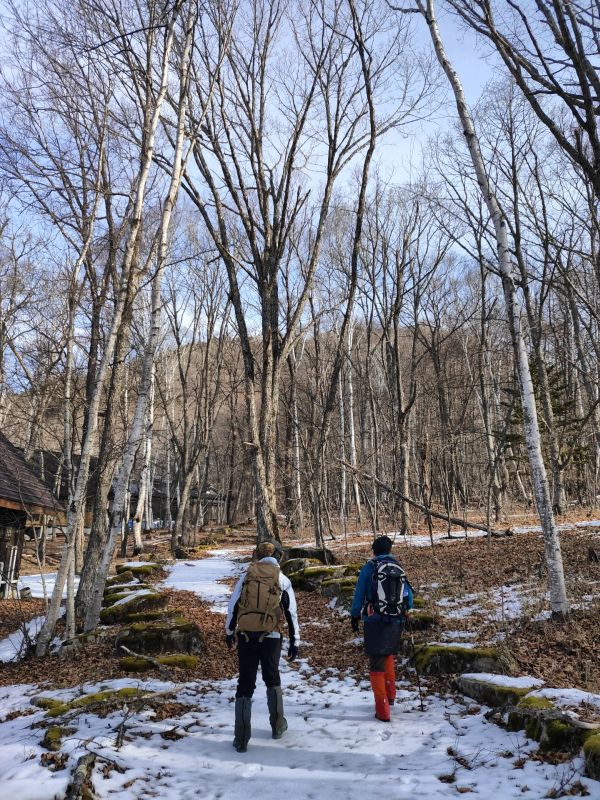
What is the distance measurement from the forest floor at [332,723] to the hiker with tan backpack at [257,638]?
0.76ft

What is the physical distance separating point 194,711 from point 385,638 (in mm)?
2009

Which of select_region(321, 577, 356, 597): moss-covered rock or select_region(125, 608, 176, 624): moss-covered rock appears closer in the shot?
select_region(125, 608, 176, 624): moss-covered rock

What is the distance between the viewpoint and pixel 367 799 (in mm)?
3416

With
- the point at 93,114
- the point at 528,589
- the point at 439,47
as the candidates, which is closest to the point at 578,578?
the point at 528,589

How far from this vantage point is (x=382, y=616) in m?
5.00

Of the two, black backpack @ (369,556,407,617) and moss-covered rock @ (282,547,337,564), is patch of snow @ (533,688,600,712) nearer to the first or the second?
black backpack @ (369,556,407,617)

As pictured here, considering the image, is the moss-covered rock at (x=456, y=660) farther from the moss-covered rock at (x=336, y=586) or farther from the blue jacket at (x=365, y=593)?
the moss-covered rock at (x=336, y=586)

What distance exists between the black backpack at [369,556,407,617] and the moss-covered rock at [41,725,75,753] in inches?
111

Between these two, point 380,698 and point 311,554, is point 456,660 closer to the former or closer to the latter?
point 380,698

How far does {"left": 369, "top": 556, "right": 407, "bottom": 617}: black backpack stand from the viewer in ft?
16.5

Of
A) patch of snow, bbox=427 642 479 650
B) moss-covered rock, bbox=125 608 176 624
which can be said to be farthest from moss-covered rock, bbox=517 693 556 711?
moss-covered rock, bbox=125 608 176 624

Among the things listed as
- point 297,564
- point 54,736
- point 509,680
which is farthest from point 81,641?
point 297,564

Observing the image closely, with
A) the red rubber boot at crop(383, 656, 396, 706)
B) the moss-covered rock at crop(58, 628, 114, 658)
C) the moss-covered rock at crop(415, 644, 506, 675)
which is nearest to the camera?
the red rubber boot at crop(383, 656, 396, 706)

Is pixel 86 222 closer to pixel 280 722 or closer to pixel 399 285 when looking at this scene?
pixel 280 722
